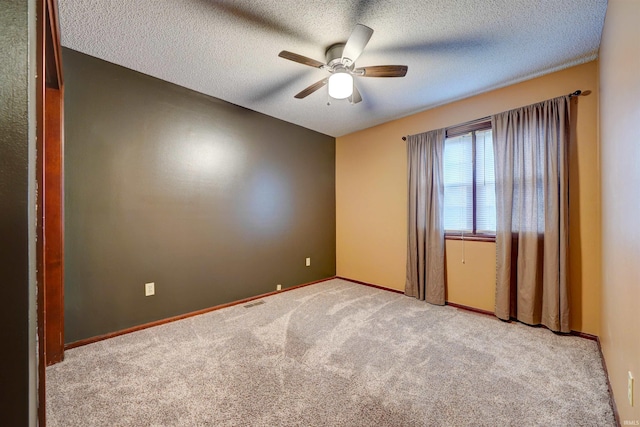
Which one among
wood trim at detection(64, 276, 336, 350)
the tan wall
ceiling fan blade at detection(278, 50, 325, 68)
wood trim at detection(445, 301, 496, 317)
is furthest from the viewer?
wood trim at detection(445, 301, 496, 317)

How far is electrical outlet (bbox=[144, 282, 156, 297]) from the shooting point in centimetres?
255

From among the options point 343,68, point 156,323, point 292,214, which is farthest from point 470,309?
point 156,323

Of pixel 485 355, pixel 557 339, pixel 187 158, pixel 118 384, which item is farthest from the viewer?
pixel 187 158

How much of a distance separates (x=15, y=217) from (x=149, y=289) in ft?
7.78

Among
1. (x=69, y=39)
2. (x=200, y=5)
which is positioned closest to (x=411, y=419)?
(x=200, y=5)

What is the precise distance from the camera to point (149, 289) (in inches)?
101

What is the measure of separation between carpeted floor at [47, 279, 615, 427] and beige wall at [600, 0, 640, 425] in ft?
1.14

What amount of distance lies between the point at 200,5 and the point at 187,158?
1.50 meters

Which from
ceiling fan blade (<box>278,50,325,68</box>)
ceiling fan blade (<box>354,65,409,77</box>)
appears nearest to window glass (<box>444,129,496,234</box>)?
ceiling fan blade (<box>354,65,409,77</box>)

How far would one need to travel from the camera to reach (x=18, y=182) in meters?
0.57

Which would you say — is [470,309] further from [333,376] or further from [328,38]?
[328,38]

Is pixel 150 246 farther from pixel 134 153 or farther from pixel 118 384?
pixel 118 384

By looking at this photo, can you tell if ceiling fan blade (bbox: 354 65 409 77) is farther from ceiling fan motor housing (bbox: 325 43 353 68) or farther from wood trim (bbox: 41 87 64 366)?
wood trim (bbox: 41 87 64 366)

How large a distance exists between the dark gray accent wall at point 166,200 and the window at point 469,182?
2.09 meters
